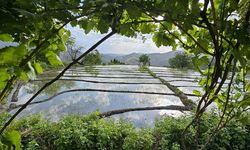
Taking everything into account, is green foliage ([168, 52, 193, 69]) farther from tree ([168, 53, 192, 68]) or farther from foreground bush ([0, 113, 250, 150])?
foreground bush ([0, 113, 250, 150])

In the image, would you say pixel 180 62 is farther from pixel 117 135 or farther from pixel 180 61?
pixel 117 135

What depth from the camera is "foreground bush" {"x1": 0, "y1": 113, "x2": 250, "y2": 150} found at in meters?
2.49

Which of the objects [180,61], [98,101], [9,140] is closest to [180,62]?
[180,61]

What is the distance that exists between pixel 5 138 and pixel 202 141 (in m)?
2.18

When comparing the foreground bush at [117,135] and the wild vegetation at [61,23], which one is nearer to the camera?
the wild vegetation at [61,23]

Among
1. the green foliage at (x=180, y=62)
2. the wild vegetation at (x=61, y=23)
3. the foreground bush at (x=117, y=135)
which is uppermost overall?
the wild vegetation at (x=61, y=23)

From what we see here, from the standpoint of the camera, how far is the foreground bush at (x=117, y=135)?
2.49 metres

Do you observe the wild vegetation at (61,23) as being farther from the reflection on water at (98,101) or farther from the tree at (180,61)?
the tree at (180,61)

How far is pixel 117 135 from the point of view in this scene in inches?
102

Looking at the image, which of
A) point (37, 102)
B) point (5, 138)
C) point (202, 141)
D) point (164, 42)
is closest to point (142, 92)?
→ point (37, 102)

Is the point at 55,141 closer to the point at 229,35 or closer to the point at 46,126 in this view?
the point at 46,126

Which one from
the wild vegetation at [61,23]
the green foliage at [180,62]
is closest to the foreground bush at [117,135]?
the wild vegetation at [61,23]

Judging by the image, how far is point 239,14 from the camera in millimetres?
896

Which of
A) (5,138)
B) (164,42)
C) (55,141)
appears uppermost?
(164,42)
